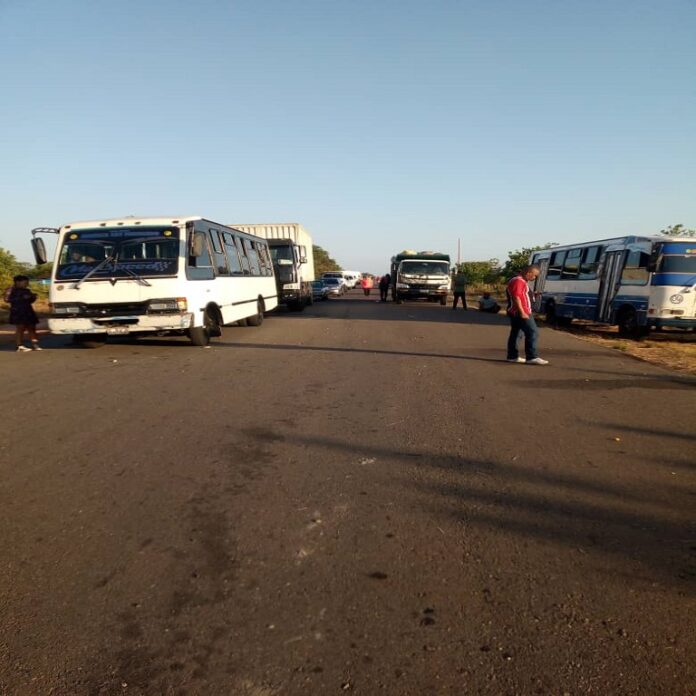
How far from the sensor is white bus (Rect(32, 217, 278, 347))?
9.93 meters

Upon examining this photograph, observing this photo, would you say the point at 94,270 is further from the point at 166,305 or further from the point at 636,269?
the point at 636,269

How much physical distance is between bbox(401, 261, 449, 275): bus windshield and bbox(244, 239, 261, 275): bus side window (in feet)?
41.6

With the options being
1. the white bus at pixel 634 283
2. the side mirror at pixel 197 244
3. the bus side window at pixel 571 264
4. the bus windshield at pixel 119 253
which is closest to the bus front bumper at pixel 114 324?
the bus windshield at pixel 119 253

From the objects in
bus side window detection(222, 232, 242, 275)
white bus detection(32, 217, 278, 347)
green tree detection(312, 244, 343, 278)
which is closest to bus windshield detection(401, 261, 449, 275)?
bus side window detection(222, 232, 242, 275)

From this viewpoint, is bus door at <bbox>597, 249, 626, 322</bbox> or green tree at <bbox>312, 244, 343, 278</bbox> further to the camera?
green tree at <bbox>312, 244, 343, 278</bbox>

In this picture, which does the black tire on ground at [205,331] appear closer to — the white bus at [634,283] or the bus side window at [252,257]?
the bus side window at [252,257]

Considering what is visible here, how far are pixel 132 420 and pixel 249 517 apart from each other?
272 cm

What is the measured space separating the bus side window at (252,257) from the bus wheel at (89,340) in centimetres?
502

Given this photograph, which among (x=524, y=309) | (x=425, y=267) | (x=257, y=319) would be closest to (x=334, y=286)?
(x=425, y=267)

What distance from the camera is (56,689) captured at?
204 cm

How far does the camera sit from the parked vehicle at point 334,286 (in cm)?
3967

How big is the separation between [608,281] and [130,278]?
519 inches

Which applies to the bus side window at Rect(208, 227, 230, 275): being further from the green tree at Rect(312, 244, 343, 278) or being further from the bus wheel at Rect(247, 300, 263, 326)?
the green tree at Rect(312, 244, 343, 278)

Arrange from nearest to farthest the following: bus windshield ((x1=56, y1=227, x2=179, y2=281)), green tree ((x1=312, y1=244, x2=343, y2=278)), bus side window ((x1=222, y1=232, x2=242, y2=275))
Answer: bus windshield ((x1=56, y1=227, x2=179, y2=281)) → bus side window ((x1=222, y1=232, x2=242, y2=275)) → green tree ((x1=312, y1=244, x2=343, y2=278))
